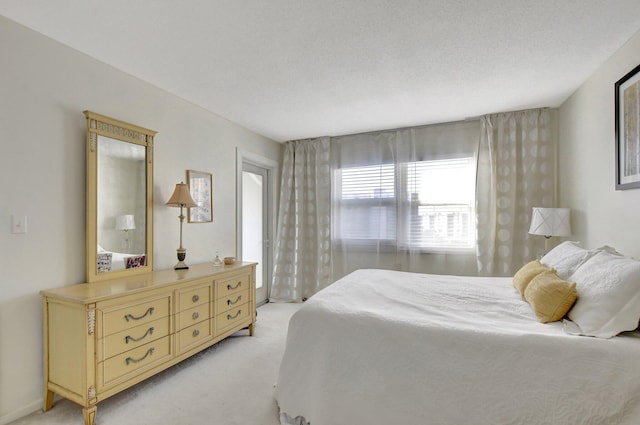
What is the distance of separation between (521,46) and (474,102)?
110 cm

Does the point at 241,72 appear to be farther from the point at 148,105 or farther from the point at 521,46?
the point at 521,46

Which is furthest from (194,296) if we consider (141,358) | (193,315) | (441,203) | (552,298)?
(441,203)

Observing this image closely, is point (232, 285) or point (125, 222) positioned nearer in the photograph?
point (125, 222)

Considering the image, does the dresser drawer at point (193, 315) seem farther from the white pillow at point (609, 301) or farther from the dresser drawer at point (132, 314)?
the white pillow at point (609, 301)

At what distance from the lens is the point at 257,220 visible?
4492mm

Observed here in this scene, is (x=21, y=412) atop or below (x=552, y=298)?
below

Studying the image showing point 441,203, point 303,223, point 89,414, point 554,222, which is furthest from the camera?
point 303,223

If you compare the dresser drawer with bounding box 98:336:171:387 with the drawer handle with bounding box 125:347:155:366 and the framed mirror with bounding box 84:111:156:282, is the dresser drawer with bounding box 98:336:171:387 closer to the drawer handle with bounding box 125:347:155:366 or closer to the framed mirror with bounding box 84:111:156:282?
the drawer handle with bounding box 125:347:155:366

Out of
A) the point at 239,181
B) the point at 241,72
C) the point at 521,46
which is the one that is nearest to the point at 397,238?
the point at 239,181

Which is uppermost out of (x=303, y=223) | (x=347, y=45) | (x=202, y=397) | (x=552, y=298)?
(x=347, y=45)

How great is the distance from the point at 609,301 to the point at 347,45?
214cm

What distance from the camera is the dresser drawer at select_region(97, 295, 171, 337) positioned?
188cm

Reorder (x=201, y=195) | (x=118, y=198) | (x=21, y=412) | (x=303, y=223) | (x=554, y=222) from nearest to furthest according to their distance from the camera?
(x=21, y=412), (x=118, y=198), (x=554, y=222), (x=201, y=195), (x=303, y=223)

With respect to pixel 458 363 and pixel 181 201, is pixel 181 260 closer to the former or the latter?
pixel 181 201
